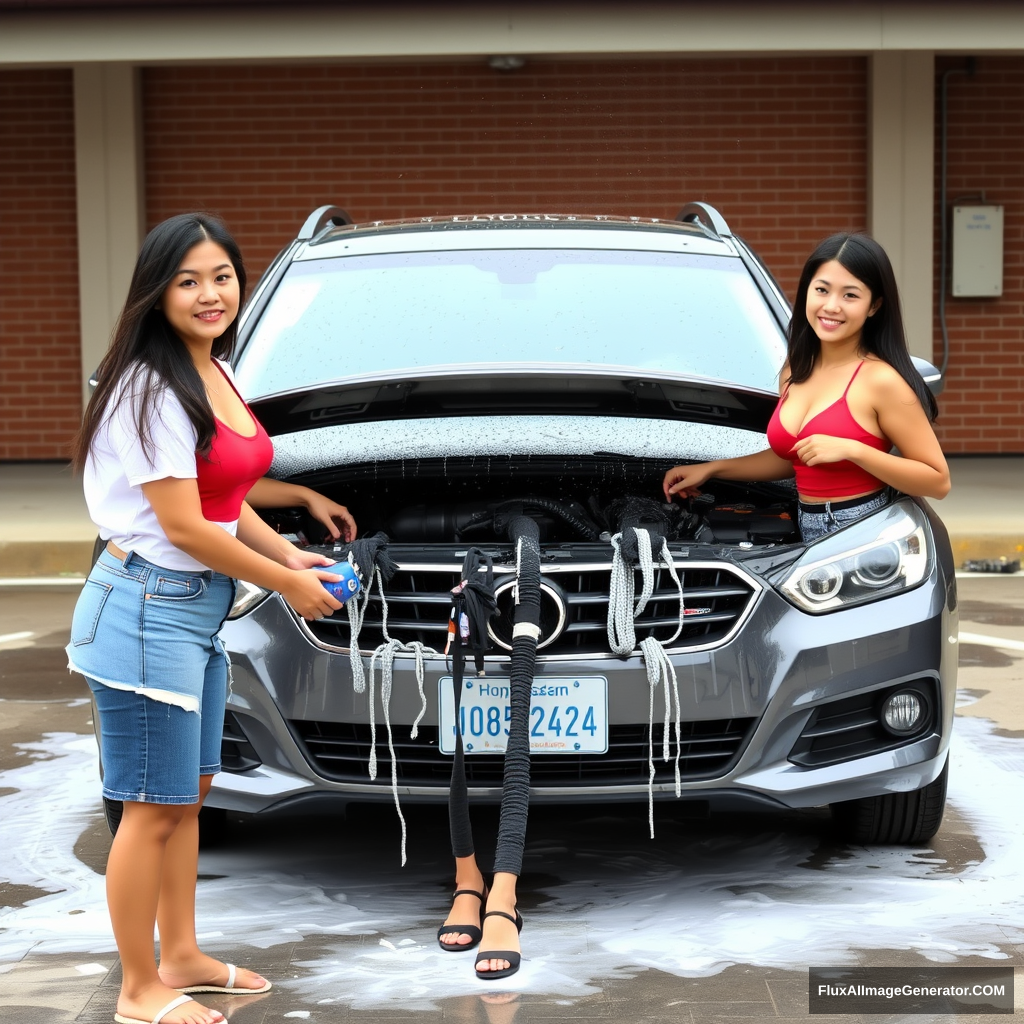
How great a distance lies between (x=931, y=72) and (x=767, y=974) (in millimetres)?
10557

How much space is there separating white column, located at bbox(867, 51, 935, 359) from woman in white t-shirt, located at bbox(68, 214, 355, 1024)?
33.4 ft

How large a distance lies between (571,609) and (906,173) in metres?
9.95

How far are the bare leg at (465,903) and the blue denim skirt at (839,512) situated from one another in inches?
43.6

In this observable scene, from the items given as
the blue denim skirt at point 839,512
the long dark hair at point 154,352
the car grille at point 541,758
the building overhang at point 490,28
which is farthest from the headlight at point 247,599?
the building overhang at point 490,28

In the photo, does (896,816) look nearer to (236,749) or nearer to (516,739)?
(516,739)

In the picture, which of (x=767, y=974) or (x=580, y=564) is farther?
(x=580, y=564)

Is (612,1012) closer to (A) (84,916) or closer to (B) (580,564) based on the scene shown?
(B) (580,564)

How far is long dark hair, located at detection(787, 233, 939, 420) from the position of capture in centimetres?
401

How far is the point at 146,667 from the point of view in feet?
9.86

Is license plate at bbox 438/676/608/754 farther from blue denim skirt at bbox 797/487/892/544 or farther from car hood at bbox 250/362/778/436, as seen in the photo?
car hood at bbox 250/362/778/436

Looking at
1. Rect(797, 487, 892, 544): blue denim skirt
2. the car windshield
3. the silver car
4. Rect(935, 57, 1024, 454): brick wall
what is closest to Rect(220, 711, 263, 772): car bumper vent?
the silver car

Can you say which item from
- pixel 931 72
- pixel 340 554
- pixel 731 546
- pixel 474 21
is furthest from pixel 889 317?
pixel 931 72

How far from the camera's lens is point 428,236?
17.1 feet

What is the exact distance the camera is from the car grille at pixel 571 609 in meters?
3.61
